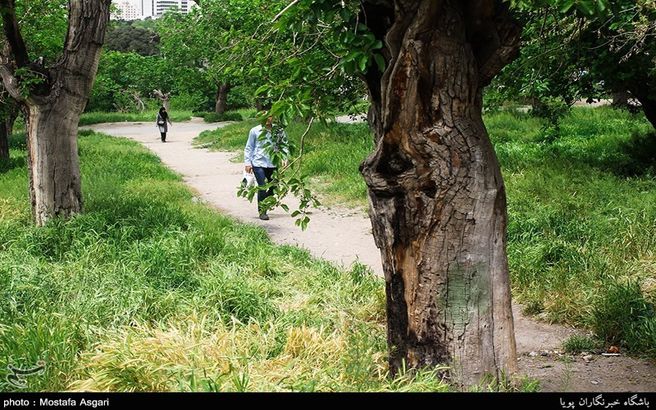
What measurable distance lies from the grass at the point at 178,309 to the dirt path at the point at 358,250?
82 centimetres

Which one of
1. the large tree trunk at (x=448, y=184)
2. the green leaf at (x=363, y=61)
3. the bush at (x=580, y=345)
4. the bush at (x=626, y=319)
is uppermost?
the green leaf at (x=363, y=61)

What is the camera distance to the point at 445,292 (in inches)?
165

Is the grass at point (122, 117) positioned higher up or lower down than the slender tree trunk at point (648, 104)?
lower down

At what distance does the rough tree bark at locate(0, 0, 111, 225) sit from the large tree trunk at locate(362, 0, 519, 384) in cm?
590

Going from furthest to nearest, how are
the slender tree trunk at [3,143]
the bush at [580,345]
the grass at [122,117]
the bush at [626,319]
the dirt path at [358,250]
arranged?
the grass at [122,117] → the slender tree trunk at [3,143] → the bush at [580,345] → the bush at [626,319] → the dirt path at [358,250]

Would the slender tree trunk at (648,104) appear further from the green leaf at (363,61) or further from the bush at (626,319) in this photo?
the green leaf at (363,61)

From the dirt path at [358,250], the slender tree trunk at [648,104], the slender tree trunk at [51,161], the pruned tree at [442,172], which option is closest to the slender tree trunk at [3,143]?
the dirt path at [358,250]

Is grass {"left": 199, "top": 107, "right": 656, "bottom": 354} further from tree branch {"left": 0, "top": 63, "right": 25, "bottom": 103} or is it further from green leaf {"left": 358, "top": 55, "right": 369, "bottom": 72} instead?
tree branch {"left": 0, "top": 63, "right": 25, "bottom": 103}

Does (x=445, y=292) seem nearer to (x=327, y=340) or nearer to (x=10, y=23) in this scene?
(x=327, y=340)

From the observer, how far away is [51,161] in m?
8.89

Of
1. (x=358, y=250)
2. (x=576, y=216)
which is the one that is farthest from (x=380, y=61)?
(x=576, y=216)

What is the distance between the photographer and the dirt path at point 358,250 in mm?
4906

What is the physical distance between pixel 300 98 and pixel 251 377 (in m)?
1.73

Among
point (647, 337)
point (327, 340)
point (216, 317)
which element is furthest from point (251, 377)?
point (647, 337)
